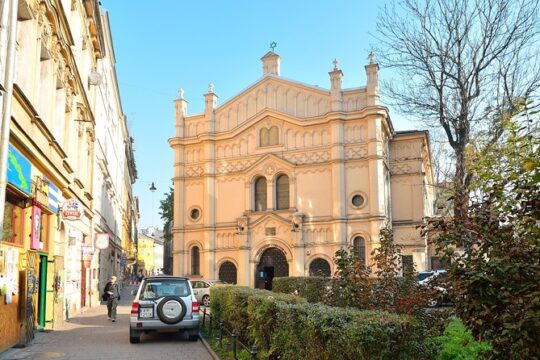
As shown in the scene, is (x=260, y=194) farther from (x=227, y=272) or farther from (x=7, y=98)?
(x=7, y=98)

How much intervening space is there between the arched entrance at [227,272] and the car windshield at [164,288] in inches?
1023

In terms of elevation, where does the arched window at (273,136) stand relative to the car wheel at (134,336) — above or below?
above

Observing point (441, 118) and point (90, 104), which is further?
point (90, 104)

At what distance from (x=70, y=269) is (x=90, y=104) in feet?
25.9

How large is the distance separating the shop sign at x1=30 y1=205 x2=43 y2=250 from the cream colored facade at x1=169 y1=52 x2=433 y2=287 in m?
25.3

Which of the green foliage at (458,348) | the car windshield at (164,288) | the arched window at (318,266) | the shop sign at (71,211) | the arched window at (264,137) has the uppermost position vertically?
the arched window at (264,137)

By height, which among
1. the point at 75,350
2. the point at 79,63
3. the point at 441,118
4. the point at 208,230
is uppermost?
the point at 79,63

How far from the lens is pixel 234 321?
13.1m

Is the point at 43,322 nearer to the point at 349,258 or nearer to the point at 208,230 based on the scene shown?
Answer: the point at 349,258

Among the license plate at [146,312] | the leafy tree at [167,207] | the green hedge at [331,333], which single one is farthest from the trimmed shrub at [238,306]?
the leafy tree at [167,207]

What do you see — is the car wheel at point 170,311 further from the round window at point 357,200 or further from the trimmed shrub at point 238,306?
the round window at point 357,200

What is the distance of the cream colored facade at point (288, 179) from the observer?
1526 inches

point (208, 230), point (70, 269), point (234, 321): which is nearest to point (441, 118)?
point (234, 321)

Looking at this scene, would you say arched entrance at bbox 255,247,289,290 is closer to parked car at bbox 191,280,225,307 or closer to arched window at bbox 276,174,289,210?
arched window at bbox 276,174,289,210
